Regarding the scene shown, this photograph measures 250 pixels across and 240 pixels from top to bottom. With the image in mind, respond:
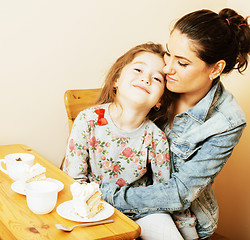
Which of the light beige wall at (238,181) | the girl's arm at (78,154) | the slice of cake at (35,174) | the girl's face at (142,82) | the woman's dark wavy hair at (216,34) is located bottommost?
the light beige wall at (238,181)

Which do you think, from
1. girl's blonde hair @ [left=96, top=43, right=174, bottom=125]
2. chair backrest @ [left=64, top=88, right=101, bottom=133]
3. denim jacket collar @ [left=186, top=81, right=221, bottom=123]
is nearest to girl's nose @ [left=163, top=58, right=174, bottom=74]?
girl's blonde hair @ [left=96, top=43, right=174, bottom=125]

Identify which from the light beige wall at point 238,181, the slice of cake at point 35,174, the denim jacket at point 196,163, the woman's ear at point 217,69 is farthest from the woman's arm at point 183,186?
the light beige wall at point 238,181

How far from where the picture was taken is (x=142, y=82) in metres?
1.43

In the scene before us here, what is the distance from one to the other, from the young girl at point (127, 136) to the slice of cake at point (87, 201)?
0.39 metres

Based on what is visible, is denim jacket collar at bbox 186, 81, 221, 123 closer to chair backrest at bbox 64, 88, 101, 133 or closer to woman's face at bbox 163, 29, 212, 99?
woman's face at bbox 163, 29, 212, 99

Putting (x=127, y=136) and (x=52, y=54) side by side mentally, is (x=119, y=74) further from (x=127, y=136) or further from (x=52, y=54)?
(x=52, y=54)

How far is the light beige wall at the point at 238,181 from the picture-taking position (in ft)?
7.68

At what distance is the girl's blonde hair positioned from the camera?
61.2 inches

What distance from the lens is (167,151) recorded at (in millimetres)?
1515

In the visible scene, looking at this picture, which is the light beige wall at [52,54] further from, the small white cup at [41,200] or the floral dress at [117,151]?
the small white cup at [41,200]

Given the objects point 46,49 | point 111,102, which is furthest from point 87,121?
point 46,49

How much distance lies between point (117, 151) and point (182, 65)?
44cm

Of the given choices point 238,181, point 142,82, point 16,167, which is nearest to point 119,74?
point 142,82

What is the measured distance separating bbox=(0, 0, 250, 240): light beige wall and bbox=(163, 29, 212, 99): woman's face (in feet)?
1.70
